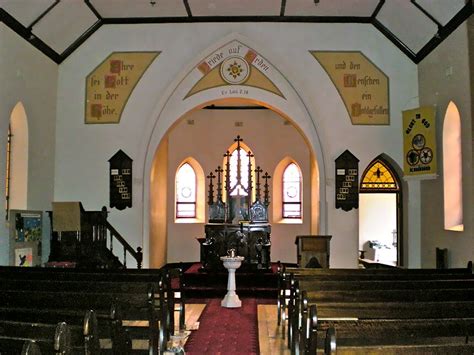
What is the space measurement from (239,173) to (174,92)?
4.53 meters

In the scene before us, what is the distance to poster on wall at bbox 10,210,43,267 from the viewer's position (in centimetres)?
978

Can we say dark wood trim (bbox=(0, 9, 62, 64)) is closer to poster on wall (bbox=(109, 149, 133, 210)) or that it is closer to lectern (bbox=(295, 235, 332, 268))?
poster on wall (bbox=(109, 149, 133, 210))

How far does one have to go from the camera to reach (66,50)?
12156mm

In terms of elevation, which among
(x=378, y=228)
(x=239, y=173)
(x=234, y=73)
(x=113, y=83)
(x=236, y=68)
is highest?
(x=236, y=68)

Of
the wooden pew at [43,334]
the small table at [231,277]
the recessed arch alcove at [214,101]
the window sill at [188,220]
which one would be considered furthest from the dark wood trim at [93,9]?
the wooden pew at [43,334]

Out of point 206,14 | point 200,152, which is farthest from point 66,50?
point 200,152

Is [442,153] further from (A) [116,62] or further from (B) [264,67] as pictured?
(A) [116,62]

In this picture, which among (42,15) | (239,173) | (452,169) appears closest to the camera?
(452,169)

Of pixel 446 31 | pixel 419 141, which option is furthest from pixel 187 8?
pixel 419 141

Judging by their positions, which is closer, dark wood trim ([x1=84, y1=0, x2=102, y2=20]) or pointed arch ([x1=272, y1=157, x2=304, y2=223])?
dark wood trim ([x1=84, y1=0, x2=102, y2=20])

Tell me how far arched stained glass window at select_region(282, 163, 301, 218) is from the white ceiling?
6.28 meters

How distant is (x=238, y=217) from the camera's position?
15172 millimetres

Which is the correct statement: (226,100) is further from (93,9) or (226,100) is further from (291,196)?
(291,196)

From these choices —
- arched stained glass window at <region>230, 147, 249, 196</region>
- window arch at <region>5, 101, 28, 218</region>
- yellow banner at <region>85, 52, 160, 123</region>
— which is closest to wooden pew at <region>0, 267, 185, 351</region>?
window arch at <region>5, 101, 28, 218</region>
